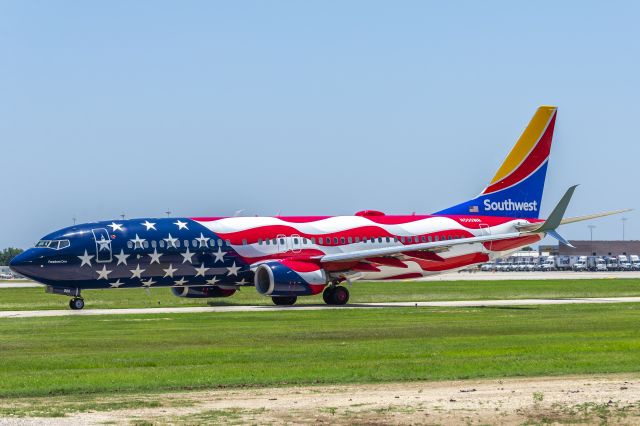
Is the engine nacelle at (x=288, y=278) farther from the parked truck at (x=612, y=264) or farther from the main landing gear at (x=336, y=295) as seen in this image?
the parked truck at (x=612, y=264)

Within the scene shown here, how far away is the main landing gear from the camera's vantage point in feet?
191

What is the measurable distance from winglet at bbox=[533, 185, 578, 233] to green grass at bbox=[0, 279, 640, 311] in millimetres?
7299

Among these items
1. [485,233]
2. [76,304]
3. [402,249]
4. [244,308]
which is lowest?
[244,308]

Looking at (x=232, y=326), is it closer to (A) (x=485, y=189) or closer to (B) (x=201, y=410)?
(B) (x=201, y=410)

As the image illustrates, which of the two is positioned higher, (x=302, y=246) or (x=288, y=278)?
(x=302, y=246)

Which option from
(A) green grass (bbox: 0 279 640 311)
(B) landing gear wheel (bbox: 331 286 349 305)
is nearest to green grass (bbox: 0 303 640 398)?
(B) landing gear wheel (bbox: 331 286 349 305)

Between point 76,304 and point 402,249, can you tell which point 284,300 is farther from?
point 76,304

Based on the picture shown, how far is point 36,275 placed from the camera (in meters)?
54.1

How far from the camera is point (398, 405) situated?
65.6 ft

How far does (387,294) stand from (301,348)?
3633cm

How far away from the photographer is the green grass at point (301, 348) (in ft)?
81.2

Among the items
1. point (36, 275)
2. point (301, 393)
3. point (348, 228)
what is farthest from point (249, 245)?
point (301, 393)

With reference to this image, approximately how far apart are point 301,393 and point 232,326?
64.6 feet

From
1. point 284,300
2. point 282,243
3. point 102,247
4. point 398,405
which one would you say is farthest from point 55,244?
point 398,405
